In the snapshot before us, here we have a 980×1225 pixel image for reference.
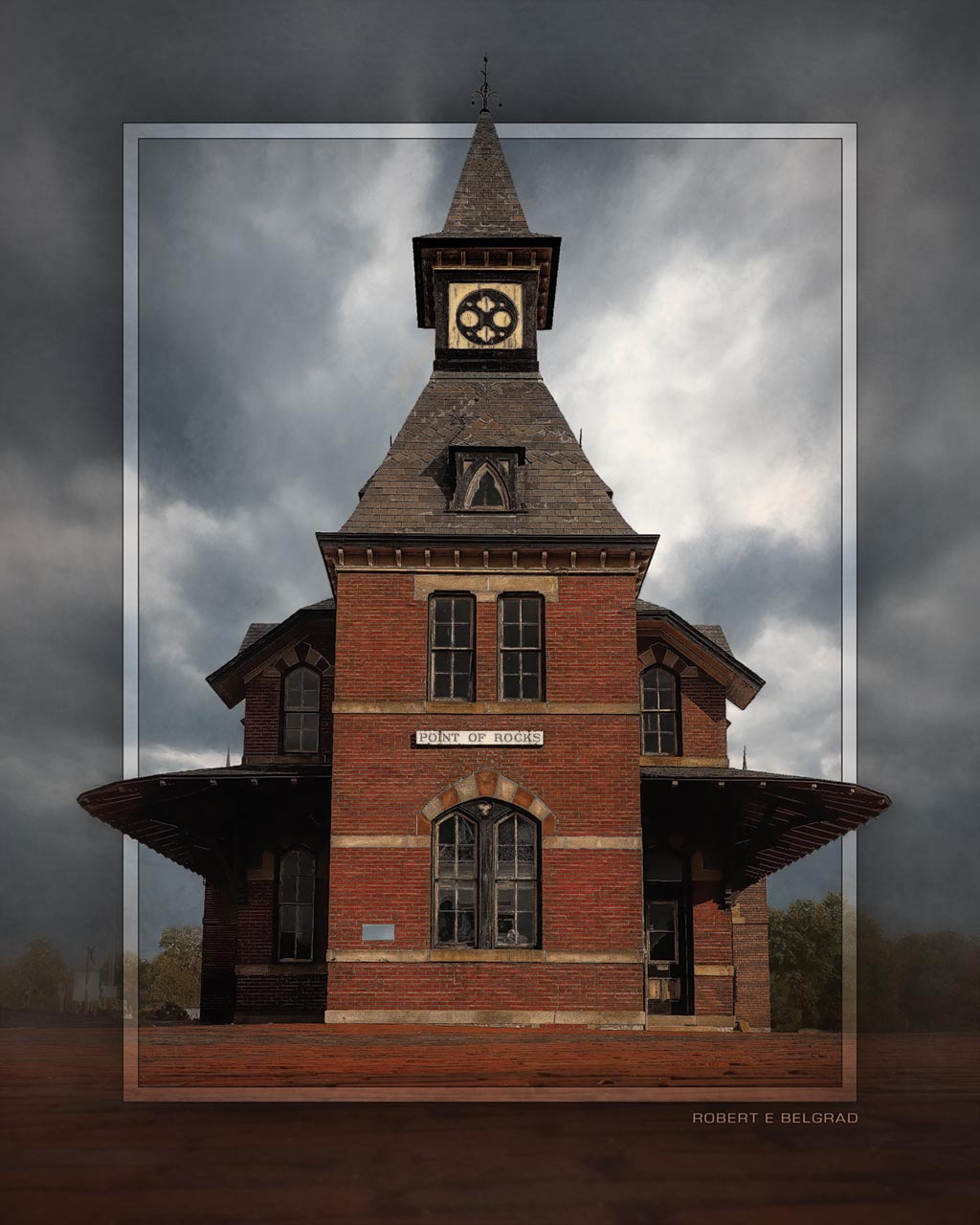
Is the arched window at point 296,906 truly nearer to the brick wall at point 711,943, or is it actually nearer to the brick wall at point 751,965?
the brick wall at point 711,943

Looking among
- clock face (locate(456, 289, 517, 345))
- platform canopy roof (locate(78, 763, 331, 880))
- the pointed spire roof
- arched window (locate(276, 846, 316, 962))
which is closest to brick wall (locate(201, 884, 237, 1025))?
platform canopy roof (locate(78, 763, 331, 880))

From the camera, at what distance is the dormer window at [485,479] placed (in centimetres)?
1861

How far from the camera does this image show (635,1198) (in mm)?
4254

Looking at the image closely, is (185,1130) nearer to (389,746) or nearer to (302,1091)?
(302,1091)

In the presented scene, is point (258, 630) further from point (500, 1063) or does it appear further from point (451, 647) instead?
point (500, 1063)

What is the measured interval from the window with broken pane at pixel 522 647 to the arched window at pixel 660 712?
5.32 m

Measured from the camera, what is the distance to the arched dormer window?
18.6m

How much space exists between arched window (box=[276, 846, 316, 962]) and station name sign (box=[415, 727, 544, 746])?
17.9 feet

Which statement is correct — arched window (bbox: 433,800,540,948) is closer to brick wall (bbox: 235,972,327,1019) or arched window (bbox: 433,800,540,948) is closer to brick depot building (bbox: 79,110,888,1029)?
brick depot building (bbox: 79,110,888,1029)
